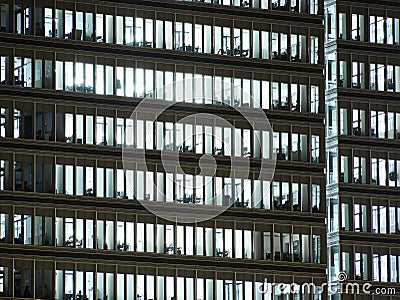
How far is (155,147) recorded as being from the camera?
164m

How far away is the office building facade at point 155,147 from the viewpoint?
159000 millimetres

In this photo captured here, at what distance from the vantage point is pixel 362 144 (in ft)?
571

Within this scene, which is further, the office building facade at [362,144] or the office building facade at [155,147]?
the office building facade at [362,144]

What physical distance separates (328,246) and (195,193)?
15.2 metres

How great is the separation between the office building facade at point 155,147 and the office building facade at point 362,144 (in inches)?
80.9

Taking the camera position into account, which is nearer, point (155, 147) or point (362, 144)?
point (155, 147)

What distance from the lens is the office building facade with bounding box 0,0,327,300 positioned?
522 ft

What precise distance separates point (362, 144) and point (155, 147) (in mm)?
21354

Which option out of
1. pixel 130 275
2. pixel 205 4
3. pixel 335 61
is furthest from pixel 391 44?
pixel 130 275

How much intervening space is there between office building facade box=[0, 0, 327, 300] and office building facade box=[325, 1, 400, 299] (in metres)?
2.05

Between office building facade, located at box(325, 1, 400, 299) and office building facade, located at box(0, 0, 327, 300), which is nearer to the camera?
office building facade, located at box(0, 0, 327, 300)

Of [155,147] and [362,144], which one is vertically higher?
[362,144]

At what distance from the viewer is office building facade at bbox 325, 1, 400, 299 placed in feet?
567

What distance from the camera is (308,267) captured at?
16950cm
